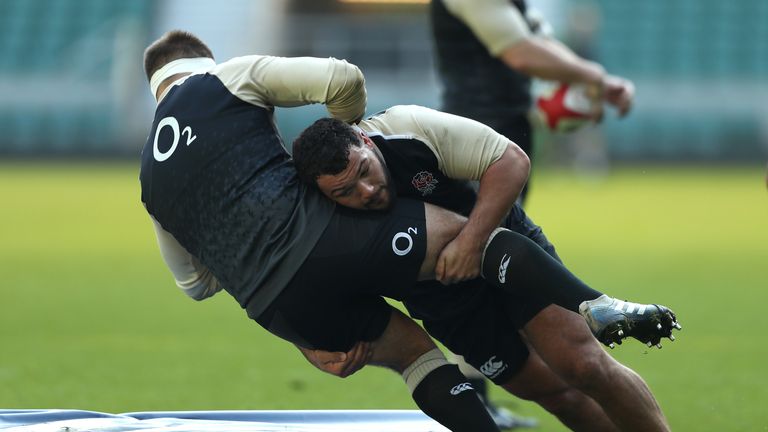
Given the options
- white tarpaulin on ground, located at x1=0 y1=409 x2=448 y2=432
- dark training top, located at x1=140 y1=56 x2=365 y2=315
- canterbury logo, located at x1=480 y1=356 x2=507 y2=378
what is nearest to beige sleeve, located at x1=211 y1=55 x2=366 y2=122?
dark training top, located at x1=140 y1=56 x2=365 y2=315

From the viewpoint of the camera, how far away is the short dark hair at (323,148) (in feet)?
12.3

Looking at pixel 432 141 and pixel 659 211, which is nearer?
pixel 432 141

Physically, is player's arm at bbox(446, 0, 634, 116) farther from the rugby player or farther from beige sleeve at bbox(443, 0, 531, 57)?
the rugby player

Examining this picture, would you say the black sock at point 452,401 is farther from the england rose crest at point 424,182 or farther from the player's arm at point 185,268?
the player's arm at point 185,268

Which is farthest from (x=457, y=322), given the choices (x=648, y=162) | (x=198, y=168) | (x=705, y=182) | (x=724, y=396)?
(x=648, y=162)

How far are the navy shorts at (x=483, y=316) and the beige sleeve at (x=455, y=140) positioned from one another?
41cm

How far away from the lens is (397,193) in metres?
3.99

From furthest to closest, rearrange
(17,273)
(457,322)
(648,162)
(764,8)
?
(764,8) → (648,162) → (17,273) → (457,322)

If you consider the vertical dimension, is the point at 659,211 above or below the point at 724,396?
below

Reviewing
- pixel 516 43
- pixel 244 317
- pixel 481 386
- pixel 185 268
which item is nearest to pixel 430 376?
pixel 185 268

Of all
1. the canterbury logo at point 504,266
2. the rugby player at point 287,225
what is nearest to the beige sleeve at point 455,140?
the rugby player at point 287,225

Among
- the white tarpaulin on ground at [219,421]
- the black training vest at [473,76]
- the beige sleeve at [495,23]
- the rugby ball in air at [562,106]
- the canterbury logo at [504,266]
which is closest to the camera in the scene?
the canterbury logo at [504,266]

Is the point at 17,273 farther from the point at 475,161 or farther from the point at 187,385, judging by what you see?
the point at 475,161

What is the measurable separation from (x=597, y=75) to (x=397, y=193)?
7.31 feet
